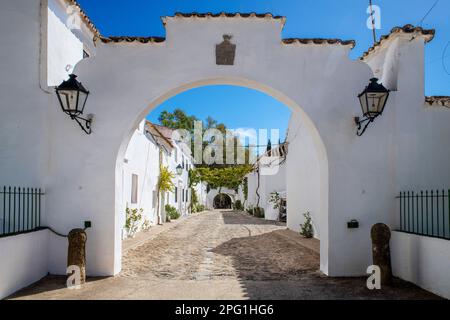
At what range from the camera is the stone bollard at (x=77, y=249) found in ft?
19.7

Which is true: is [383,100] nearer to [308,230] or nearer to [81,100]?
[81,100]

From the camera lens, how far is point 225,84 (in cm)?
719

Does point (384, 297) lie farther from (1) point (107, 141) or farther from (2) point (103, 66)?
(2) point (103, 66)

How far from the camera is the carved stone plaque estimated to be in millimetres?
6660

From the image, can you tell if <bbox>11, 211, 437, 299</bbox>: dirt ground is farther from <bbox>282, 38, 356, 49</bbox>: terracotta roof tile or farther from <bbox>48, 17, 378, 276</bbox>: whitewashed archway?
<bbox>282, 38, 356, 49</bbox>: terracotta roof tile

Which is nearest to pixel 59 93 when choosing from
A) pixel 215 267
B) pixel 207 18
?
pixel 207 18

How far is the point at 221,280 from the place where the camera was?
642 cm

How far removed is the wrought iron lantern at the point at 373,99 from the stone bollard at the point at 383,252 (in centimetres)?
199

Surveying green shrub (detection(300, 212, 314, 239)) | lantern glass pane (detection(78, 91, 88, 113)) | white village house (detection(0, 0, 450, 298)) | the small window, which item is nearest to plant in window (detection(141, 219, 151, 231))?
the small window

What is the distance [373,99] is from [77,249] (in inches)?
228

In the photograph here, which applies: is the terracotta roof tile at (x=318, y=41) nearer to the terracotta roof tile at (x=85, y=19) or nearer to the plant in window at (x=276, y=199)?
the terracotta roof tile at (x=85, y=19)

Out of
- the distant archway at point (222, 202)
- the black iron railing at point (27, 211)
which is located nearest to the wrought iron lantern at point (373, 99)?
the black iron railing at point (27, 211)

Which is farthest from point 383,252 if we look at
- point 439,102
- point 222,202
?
point 222,202

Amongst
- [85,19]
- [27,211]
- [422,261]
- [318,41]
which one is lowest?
[422,261]
